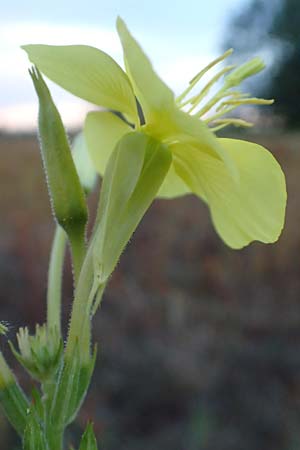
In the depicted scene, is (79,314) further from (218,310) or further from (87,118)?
(218,310)

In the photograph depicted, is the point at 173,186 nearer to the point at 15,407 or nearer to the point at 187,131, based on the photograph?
the point at 187,131

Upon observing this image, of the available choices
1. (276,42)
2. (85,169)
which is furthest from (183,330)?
(276,42)

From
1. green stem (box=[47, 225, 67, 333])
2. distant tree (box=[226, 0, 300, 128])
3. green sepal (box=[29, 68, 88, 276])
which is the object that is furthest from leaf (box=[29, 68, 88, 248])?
distant tree (box=[226, 0, 300, 128])

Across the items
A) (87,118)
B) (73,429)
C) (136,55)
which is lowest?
(73,429)

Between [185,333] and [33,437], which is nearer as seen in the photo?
[33,437]

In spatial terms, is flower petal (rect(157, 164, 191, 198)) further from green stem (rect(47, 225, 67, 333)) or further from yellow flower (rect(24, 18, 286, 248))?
green stem (rect(47, 225, 67, 333))

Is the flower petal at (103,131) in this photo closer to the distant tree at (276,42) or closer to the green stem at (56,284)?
the green stem at (56,284)

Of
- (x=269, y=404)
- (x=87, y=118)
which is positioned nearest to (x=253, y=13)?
(x=269, y=404)
